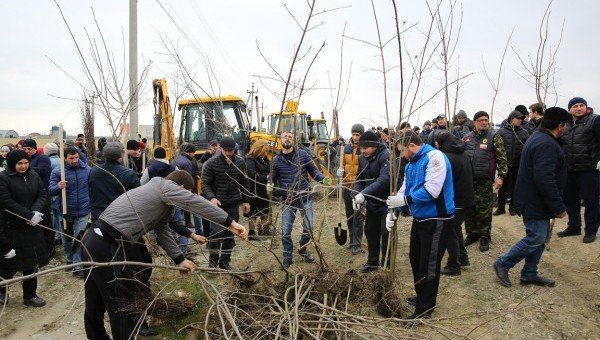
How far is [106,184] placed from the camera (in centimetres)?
434

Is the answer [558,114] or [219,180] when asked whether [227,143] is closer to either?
[219,180]

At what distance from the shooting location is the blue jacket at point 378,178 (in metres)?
4.50

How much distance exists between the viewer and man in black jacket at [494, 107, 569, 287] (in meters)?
3.71

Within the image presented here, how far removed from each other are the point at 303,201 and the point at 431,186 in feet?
5.89

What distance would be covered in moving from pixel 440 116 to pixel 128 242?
702cm

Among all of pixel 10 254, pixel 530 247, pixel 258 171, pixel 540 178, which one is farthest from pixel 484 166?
pixel 10 254

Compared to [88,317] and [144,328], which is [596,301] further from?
[88,317]

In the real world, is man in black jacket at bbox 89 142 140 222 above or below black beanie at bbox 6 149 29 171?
below

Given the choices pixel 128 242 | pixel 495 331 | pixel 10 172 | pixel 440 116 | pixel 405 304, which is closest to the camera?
pixel 128 242

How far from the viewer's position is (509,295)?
3.96 metres

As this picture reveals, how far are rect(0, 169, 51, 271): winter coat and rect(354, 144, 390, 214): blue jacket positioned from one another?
Result: 3420 mm

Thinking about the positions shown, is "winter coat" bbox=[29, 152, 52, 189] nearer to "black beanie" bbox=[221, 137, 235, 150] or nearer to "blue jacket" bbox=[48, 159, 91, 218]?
"blue jacket" bbox=[48, 159, 91, 218]

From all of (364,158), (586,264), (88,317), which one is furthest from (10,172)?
(586,264)

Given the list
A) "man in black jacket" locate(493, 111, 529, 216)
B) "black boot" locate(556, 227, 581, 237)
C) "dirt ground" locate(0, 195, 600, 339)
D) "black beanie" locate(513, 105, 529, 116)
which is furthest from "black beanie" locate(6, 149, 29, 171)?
"black beanie" locate(513, 105, 529, 116)
